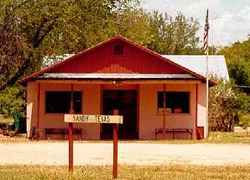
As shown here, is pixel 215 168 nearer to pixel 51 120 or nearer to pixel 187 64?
pixel 51 120

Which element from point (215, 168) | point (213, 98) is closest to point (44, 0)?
point (213, 98)

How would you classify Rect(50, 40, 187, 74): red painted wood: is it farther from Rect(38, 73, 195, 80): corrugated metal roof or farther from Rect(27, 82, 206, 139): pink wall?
Rect(27, 82, 206, 139): pink wall

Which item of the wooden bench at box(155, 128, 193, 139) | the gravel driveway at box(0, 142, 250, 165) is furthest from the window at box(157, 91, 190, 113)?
the gravel driveway at box(0, 142, 250, 165)

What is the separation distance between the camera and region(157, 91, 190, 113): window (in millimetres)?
36906

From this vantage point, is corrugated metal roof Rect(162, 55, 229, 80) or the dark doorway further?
corrugated metal roof Rect(162, 55, 229, 80)

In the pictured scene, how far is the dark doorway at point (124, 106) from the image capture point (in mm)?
37556

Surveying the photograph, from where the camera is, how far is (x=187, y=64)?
59.6m

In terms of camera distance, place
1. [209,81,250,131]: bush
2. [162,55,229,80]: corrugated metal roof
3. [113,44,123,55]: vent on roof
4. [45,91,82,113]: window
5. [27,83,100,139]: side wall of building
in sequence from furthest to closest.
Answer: [162,55,229,80]: corrugated metal roof, [209,81,250,131]: bush, [45,91,82,113]: window, [27,83,100,139]: side wall of building, [113,44,123,55]: vent on roof

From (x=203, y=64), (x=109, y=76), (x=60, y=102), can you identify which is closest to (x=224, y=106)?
(x=109, y=76)

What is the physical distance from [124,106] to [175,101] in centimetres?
260

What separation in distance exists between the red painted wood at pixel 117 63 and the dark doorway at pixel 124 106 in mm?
1668

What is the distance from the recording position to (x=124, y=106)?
124 feet

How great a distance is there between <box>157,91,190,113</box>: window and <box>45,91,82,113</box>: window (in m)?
3.92

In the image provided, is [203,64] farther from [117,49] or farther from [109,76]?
[109,76]
